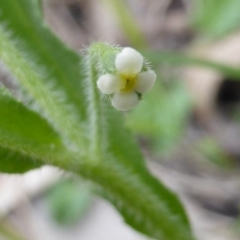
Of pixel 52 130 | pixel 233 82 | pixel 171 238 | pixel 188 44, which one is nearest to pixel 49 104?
pixel 52 130

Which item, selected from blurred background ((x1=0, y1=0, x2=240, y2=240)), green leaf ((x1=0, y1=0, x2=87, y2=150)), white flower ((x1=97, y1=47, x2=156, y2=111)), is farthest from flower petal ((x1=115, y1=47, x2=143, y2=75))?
blurred background ((x1=0, y1=0, x2=240, y2=240))

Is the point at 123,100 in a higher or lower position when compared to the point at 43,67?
lower

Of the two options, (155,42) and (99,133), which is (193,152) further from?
(99,133)

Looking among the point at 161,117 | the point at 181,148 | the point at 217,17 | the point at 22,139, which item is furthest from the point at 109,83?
the point at 181,148

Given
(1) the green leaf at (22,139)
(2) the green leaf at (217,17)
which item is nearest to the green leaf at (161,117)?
(2) the green leaf at (217,17)

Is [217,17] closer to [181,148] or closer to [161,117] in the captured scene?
[161,117]

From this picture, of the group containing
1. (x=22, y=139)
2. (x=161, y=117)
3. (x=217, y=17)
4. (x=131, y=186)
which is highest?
(x=217, y=17)

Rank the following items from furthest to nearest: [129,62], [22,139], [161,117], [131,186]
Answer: [161,117]
[131,186]
[22,139]
[129,62]

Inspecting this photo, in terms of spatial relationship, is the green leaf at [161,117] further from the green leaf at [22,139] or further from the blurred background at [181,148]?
the green leaf at [22,139]
